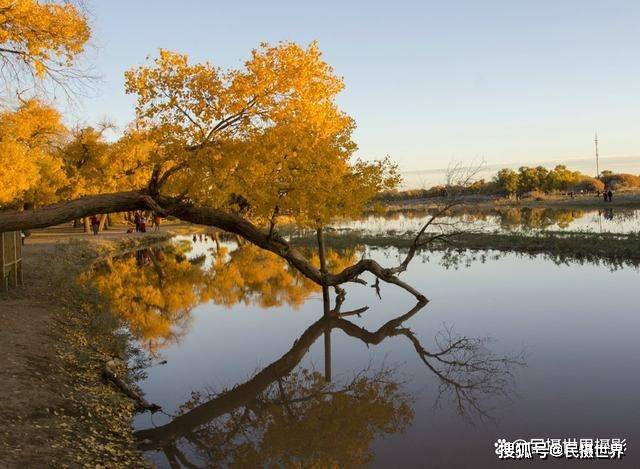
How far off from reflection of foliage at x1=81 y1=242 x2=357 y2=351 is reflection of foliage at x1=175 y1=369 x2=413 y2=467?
5.87 m

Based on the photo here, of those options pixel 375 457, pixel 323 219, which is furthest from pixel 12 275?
pixel 375 457

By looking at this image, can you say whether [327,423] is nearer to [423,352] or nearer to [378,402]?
[378,402]

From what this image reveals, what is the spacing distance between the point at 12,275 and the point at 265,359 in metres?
11.0

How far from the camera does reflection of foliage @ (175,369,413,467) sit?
8703 millimetres

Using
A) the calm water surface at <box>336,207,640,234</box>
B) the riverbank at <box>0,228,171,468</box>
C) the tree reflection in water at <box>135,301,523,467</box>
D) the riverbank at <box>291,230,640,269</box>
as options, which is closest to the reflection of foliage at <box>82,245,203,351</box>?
the riverbank at <box>0,228,171,468</box>

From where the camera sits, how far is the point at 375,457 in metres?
8.62

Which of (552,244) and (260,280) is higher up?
(552,244)

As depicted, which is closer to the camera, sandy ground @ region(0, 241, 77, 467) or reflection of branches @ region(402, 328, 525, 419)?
sandy ground @ region(0, 241, 77, 467)

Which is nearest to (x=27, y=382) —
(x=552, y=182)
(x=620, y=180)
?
(x=552, y=182)

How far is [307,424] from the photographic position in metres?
10.0

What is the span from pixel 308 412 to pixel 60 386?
15.9ft

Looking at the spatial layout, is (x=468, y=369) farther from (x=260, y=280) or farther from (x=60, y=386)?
(x=260, y=280)

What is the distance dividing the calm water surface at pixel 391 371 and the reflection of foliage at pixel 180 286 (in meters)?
0.17

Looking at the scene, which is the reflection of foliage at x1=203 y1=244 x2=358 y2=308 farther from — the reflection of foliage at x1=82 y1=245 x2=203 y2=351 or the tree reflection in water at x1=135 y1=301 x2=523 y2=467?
the tree reflection in water at x1=135 y1=301 x2=523 y2=467
